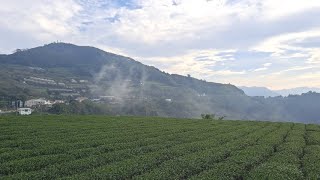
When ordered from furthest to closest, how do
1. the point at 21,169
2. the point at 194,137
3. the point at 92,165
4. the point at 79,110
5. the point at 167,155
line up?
the point at 79,110 < the point at 194,137 < the point at 167,155 < the point at 92,165 < the point at 21,169

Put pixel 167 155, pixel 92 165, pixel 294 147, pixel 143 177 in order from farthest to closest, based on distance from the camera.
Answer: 1. pixel 294 147
2. pixel 167 155
3. pixel 92 165
4. pixel 143 177

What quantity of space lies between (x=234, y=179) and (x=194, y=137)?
23.2 meters

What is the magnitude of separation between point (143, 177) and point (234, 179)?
5.97 m

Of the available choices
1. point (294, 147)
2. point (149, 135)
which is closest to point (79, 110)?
point (149, 135)

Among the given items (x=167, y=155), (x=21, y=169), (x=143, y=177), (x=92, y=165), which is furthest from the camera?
(x=167, y=155)

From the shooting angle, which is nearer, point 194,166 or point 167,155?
point 194,166

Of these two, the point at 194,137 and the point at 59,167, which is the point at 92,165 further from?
the point at 194,137

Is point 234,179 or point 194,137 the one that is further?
point 194,137

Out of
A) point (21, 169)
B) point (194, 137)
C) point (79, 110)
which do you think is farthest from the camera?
point (79, 110)

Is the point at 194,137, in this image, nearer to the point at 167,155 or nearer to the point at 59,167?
the point at 167,155

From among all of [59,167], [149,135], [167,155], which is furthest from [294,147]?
[59,167]

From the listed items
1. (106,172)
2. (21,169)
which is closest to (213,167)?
(106,172)

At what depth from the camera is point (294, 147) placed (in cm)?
3678

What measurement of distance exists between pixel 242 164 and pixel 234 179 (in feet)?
13.5
